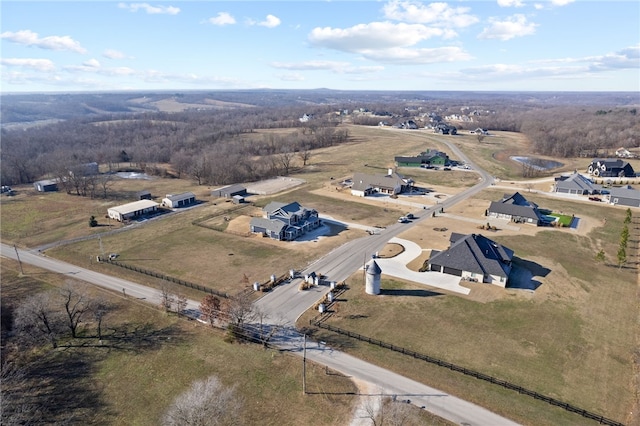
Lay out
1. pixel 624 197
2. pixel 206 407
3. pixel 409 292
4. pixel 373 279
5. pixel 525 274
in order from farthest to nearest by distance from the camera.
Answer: pixel 624 197 → pixel 525 274 → pixel 409 292 → pixel 373 279 → pixel 206 407

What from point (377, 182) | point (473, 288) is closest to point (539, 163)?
point (377, 182)

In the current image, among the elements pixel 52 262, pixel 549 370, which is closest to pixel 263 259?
pixel 52 262

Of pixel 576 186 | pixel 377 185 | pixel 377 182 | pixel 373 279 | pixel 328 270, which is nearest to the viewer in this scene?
pixel 373 279

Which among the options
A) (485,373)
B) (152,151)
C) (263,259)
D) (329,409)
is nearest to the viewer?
(329,409)

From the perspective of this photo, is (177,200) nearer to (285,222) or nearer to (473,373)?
(285,222)

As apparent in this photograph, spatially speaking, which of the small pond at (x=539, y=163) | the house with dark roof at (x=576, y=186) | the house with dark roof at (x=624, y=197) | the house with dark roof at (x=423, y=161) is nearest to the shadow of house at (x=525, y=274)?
the house with dark roof at (x=624, y=197)

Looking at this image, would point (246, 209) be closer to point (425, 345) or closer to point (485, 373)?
point (425, 345)
